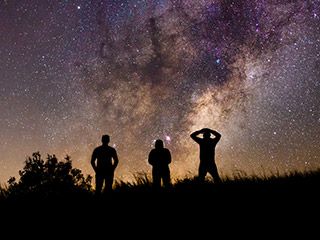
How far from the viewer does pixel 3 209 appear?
251 inches

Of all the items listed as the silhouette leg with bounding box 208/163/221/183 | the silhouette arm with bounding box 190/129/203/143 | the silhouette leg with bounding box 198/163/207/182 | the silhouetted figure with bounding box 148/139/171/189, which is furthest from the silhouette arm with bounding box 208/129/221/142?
the silhouetted figure with bounding box 148/139/171/189

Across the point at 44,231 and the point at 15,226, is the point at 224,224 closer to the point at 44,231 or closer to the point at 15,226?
the point at 44,231

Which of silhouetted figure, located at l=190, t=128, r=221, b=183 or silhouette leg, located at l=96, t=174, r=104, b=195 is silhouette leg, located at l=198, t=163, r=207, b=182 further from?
silhouette leg, located at l=96, t=174, r=104, b=195

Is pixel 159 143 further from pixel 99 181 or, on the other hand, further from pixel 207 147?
pixel 99 181

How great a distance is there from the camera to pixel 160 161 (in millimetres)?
9531

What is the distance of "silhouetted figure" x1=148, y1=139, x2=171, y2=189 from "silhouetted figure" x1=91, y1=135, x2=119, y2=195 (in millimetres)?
838

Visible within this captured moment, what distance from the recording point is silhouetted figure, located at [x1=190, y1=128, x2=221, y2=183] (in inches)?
373

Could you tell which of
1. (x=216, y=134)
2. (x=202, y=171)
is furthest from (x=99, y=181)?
(x=216, y=134)

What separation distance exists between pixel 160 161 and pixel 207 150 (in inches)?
47.1

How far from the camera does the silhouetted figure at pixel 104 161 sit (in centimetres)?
899

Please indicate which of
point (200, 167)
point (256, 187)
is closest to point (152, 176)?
point (200, 167)

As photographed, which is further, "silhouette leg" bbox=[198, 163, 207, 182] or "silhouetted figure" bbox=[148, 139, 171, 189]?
"silhouette leg" bbox=[198, 163, 207, 182]

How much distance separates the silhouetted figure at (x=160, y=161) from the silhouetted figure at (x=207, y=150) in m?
0.75

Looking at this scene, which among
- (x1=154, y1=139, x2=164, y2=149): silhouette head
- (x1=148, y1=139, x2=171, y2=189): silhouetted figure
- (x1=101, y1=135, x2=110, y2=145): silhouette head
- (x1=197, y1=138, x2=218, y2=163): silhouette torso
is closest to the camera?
(x1=148, y1=139, x2=171, y2=189): silhouetted figure
